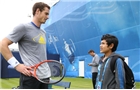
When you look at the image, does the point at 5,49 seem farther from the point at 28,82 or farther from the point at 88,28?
the point at 88,28

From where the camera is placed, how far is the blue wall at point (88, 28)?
618 cm

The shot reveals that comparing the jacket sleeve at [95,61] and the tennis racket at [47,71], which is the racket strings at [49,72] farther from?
the jacket sleeve at [95,61]

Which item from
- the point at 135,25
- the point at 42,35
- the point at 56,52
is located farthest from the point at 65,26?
the point at 42,35

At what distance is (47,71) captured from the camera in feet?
5.52

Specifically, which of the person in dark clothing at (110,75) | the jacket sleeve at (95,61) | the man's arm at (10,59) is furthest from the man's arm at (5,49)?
the jacket sleeve at (95,61)

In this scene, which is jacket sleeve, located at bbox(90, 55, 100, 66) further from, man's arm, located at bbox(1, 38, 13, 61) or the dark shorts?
A: man's arm, located at bbox(1, 38, 13, 61)

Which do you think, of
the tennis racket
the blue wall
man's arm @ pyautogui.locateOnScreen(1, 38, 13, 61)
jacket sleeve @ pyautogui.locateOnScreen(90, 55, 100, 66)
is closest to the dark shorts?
the tennis racket

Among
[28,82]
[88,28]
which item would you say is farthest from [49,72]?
[88,28]

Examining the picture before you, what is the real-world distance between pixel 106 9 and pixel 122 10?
0.91 m

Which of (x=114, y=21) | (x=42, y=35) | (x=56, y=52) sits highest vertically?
(x=114, y=21)

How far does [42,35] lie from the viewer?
164 cm

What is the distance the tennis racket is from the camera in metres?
1.58

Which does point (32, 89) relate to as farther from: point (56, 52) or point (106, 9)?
point (56, 52)

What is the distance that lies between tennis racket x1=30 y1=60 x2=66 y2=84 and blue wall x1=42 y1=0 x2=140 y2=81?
4.55 metres
